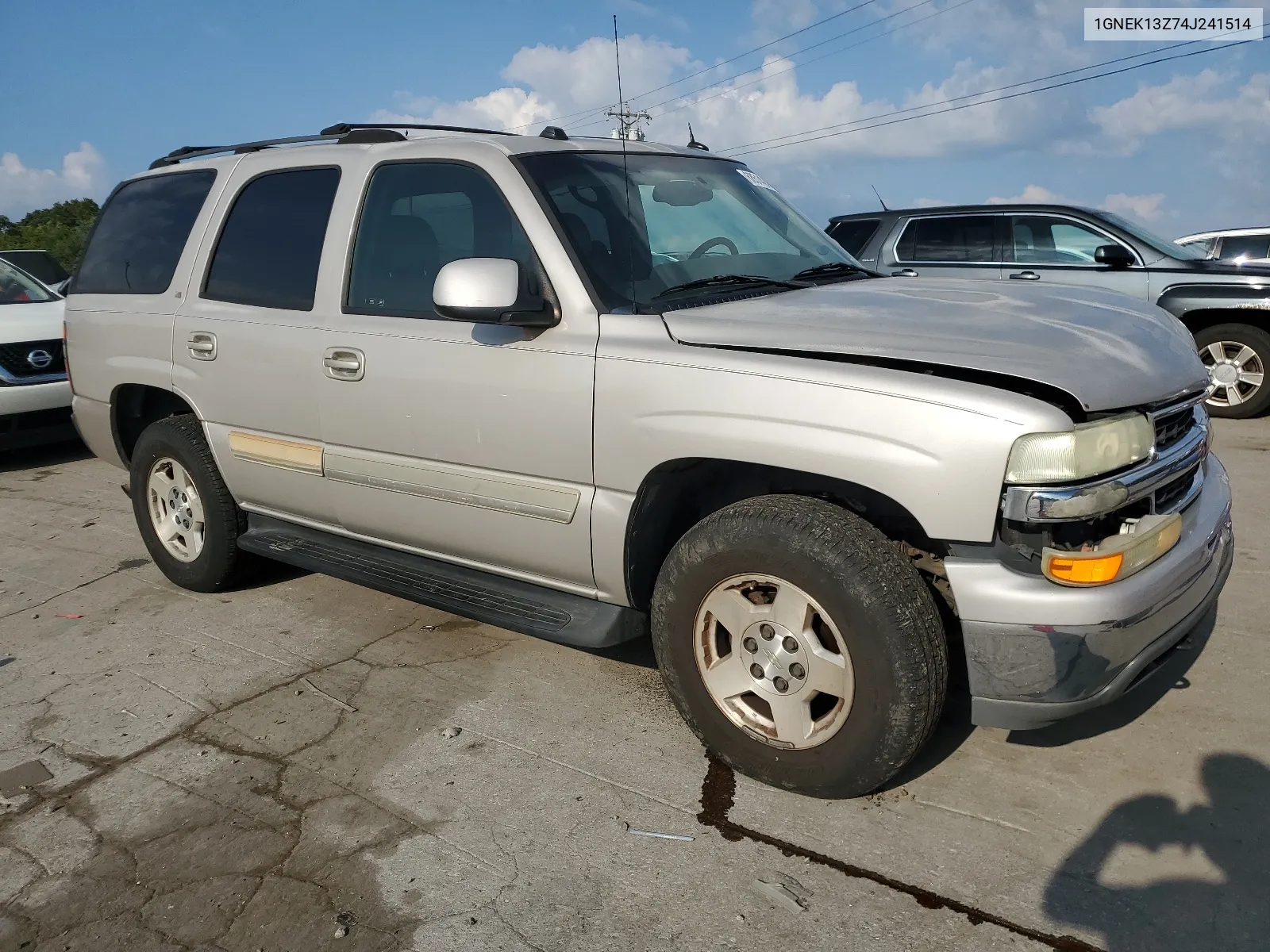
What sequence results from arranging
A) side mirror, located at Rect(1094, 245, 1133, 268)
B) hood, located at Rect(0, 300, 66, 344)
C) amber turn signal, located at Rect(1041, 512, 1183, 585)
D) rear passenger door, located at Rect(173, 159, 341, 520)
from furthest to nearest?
side mirror, located at Rect(1094, 245, 1133, 268) → hood, located at Rect(0, 300, 66, 344) → rear passenger door, located at Rect(173, 159, 341, 520) → amber turn signal, located at Rect(1041, 512, 1183, 585)

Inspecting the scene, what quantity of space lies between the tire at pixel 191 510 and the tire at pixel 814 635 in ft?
7.98

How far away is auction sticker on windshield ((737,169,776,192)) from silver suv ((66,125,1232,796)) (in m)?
0.06

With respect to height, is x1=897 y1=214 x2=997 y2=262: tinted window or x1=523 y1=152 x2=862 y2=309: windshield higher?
x1=897 y1=214 x2=997 y2=262: tinted window

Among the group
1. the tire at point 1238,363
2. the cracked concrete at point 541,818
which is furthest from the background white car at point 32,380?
the tire at point 1238,363

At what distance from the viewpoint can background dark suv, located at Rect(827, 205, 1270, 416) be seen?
8352 mm

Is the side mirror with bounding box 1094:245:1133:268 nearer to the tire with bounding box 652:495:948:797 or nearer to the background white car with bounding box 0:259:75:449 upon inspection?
the tire with bounding box 652:495:948:797

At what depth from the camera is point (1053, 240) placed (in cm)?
867

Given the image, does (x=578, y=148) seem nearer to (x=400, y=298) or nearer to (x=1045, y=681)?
(x=400, y=298)

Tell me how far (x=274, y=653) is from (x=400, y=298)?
1606 millimetres

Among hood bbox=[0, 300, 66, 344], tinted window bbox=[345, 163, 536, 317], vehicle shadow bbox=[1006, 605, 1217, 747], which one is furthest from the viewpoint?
hood bbox=[0, 300, 66, 344]

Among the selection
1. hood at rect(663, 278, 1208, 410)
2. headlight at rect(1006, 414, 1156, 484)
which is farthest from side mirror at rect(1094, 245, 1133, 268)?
headlight at rect(1006, 414, 1156, 484)

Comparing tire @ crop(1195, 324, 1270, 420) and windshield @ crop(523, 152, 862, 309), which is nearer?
windshield @ crop(523, 152, 862, 309)

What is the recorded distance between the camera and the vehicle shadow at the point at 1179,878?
7.61 feet

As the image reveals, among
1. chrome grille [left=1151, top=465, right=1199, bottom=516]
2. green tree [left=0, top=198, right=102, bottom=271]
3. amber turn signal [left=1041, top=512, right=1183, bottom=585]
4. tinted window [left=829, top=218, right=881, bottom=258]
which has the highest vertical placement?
green tree [left=0, top=198, right=102, bottom=271]
